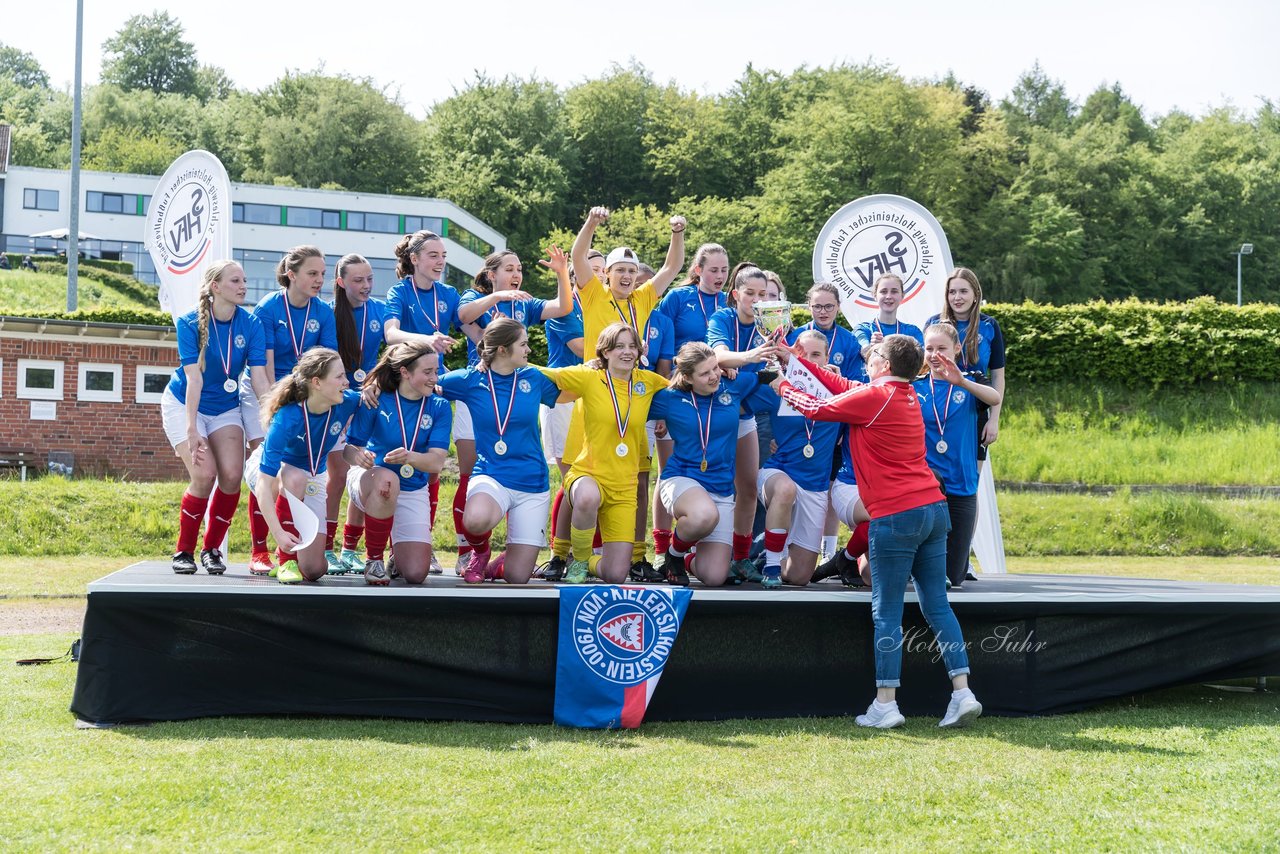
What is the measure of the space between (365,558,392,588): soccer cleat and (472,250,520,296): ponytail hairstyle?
79.2 inches

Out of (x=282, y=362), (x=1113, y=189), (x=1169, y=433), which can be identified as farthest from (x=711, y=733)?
(x=1113, y=189)

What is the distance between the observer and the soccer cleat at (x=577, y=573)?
20.1ft

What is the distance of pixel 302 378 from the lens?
19.1 ft

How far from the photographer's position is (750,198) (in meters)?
45.5

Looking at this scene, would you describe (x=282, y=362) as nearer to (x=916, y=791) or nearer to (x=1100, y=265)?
(x=916, y=791)

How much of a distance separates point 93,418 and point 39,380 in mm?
1149

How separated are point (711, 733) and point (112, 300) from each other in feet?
121

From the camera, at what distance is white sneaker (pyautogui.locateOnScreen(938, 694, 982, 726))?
5074mm

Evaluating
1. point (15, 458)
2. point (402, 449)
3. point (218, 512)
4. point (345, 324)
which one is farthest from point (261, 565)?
point (15, 458)

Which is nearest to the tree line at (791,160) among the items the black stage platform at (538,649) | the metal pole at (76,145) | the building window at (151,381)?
the metal pole at (76,145)

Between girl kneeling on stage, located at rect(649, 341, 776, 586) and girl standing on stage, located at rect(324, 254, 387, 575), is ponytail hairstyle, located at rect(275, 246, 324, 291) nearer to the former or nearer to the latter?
girl standing on stage, located at rect(324, 254, 387, 575)

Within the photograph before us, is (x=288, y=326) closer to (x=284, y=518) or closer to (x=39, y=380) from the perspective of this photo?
(x=284, y=518)

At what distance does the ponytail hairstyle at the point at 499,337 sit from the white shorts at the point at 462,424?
484 mm

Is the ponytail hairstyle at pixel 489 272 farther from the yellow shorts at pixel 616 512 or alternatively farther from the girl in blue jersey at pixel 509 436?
the yellow shorts at pixel 616 512
